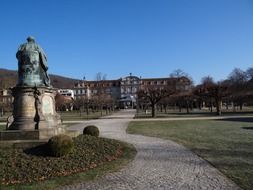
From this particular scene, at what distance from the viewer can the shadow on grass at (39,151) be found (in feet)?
30.2

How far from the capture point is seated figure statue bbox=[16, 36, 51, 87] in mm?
11961

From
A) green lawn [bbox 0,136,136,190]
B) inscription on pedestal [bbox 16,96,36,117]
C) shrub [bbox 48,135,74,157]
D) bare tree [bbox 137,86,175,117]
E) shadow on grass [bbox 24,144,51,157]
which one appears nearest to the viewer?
green lawn [bbox 0,136,136,190]

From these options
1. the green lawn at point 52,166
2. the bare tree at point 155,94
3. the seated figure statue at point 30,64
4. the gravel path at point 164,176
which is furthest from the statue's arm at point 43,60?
the bare tree at point 155,94

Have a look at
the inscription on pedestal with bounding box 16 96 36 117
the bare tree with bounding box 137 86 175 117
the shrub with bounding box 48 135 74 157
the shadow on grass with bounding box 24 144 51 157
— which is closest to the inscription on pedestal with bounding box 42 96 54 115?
the inscription on pedestal with bounding box 16 96 36 117

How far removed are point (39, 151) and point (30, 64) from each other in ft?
13.6

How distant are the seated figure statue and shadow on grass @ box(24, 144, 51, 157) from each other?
3086mm

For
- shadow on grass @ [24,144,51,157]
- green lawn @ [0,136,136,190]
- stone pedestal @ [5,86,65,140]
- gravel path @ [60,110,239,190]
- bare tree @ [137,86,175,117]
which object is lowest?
gravel path @ [60,110,239,190]

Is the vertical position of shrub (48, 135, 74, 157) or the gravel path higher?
shrub (48, 135, 74, 157)

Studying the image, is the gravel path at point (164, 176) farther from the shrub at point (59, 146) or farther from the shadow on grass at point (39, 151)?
the shadow on grass at point (39, 151)

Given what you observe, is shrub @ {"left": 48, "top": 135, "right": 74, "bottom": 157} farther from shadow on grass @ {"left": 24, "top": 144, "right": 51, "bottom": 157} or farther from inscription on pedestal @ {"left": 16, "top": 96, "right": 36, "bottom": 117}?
inscription on pedestal @ {"left": 16, "top": 96, "right": 36, "bottom": 117}

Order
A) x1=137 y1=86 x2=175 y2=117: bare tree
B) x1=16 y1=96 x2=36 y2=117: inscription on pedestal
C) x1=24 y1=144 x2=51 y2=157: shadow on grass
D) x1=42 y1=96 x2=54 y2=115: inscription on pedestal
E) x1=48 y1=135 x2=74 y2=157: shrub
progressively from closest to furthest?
x1=48 y1=135 x2=74 y2=157: shrub < x1=24 y1=144 x2=51 y2=157: shadow on grass < x1=16 y1=96 x2=36 y2=117: inscription on pedestal < x1=42 y1=96 x2=54 y2=115: inscription on pedestal < x1=137 y1=86 x2=175 y2=117: bare tree

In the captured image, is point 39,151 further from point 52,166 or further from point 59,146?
point 52,166

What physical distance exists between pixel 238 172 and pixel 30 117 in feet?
25.4

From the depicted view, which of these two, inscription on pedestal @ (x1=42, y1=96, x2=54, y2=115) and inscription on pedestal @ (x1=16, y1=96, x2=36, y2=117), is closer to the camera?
inscription on pedestal @ (x1=16, y1=96, x2=36, y2=117)
